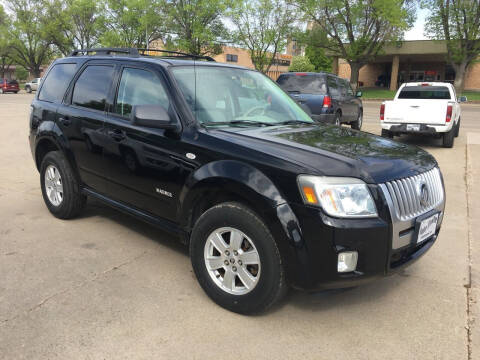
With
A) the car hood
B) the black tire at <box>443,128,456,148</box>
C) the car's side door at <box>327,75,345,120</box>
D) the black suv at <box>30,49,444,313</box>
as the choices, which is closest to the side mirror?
the black suv at <box>30,49,444,313</box>

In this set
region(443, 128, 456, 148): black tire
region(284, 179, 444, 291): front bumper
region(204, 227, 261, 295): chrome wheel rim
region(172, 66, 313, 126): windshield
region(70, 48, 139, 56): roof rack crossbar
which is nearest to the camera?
region(284, 179, 444, 291): front bumper

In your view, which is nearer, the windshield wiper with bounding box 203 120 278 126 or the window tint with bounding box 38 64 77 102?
the windshield wiper with bounding box 203 120 278 126

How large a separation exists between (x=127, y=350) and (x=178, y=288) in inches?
32.0

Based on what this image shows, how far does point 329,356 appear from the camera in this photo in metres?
2.52

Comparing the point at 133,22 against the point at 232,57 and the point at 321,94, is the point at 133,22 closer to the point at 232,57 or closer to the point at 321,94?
the point at 232,57

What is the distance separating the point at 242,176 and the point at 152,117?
2.94 feet

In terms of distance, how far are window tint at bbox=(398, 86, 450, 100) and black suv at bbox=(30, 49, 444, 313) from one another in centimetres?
832

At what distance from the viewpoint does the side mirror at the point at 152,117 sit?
3148 mm

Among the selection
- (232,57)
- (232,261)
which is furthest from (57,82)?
(232,57)

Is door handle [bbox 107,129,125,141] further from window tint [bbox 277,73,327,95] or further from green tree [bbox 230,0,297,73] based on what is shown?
green tree [bbox 230,0,297,73]

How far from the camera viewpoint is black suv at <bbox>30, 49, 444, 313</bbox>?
8.32 ft

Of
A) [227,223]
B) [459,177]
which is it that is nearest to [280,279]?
[227,223]

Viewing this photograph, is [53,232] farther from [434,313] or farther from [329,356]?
[434,313]

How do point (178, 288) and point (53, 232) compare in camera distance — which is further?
point (53, 232)
